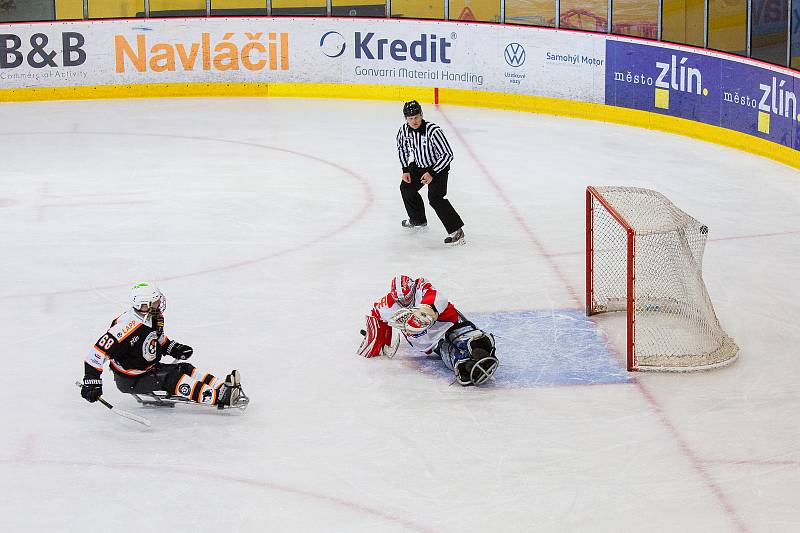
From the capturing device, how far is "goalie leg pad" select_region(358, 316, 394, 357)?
777 centimetres

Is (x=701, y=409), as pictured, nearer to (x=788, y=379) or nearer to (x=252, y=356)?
(x=788, y=379)

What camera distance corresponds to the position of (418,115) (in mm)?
10320

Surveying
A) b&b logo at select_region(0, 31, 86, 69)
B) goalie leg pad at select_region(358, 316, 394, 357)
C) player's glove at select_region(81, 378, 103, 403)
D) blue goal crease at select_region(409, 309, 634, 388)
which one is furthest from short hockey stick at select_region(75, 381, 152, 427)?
b&b logo at select_region(0, 31, 86, 69)

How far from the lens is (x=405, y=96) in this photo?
1731 centimetres

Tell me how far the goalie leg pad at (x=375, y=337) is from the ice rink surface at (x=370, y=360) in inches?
3.7

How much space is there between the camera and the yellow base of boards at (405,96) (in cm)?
1482

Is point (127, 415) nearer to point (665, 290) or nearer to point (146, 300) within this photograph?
point (146, 300)

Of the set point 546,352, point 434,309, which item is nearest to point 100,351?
point 434,309

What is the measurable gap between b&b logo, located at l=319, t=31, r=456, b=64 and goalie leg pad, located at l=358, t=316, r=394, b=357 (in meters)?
9.68

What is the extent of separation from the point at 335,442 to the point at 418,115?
4.24 m

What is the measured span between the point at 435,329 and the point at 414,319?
0.66 feet

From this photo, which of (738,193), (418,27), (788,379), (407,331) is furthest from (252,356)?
(418,27)

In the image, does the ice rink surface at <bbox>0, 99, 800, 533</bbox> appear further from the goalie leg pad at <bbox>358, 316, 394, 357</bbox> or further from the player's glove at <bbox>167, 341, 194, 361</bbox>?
the player's glove at <bbox>167, 341, 194, 361</bbox>

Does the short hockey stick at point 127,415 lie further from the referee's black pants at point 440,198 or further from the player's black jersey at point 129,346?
the referee's black pants at point 440,198
